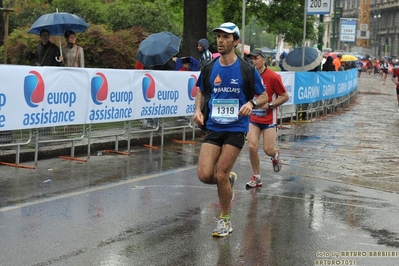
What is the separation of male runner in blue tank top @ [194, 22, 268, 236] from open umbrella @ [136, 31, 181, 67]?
352 inches

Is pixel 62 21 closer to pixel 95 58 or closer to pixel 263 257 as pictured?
pixel 95 58

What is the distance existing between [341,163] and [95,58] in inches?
314

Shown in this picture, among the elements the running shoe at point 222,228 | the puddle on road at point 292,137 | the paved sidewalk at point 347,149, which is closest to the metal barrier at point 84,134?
the puddle on road at point 292,137

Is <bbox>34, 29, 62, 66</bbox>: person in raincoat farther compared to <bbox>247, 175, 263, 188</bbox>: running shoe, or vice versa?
<bbox>34, 29, 62, 66</bbox>: person in raincoat

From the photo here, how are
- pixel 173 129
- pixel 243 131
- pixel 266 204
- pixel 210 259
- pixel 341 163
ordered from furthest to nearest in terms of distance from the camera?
pixel 173 129, pixel 341 163, pixel 266 204, pixel 243 131, pixel 210 259

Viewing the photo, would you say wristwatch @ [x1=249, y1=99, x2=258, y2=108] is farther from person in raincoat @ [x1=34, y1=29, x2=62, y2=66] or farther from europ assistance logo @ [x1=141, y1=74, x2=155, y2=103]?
person in raincoat @ [x1=34, y1=29, x2=62, y2=66]

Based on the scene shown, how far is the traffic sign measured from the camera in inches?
826

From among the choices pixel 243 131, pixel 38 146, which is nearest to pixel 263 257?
pixel 243 131

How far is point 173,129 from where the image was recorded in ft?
50.5

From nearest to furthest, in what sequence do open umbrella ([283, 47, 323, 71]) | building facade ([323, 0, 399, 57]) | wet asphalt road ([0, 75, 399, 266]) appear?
wet asphalt road ([0, 75, 399, 266]) < open umbrella ([283, 47, 323, 71]) < building facade ([323, 0, 399, 57])

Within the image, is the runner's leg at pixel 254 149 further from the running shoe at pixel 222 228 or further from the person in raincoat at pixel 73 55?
the person in raincoat at pixel 73 55

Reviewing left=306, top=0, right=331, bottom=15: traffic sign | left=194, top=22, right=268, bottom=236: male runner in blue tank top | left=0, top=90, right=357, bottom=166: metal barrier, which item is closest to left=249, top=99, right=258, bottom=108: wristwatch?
left=194, top=22, right=268, bottom=236: male runner in blue tank top

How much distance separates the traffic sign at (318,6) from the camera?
21.0 metres

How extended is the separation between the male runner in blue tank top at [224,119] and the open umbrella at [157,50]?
8940 mm
